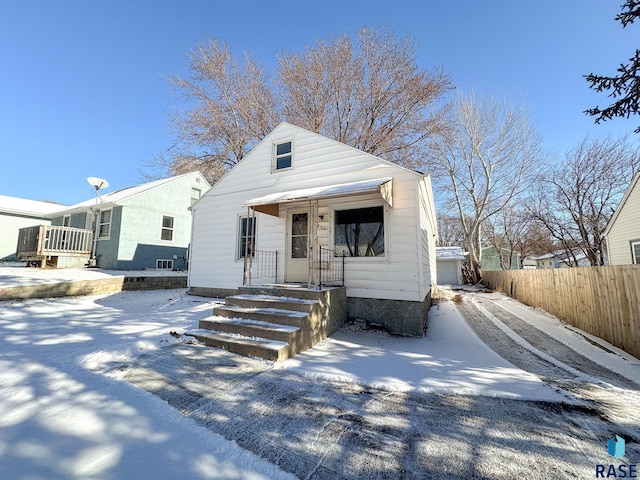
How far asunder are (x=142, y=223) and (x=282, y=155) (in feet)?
30.3

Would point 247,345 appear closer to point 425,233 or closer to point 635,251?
point 425,233

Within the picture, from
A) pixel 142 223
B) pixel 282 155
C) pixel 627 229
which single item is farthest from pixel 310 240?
pixel 627 229

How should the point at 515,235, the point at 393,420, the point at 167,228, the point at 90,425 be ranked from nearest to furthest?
the point at 90,425
the point at 393,420
the point at 167,228
the point at 515,235

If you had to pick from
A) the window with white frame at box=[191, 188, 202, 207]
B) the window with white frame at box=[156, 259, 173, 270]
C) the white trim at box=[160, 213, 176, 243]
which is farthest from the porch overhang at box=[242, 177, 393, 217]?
the window with white frame at box=[191, 188, 202, 207]

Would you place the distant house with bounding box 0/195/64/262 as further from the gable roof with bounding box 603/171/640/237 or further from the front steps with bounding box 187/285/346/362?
the gable roof with bounding box 603/171/640/237

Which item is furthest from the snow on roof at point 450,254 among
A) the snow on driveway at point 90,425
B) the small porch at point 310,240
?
the snow on driveway at point 90,425

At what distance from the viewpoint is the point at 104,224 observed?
41.8 feet

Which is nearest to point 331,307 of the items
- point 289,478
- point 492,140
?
point 289,478

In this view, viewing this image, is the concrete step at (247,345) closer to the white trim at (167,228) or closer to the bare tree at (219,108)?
the white trim at (167,228)

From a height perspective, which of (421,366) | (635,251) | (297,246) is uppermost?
(635,251)

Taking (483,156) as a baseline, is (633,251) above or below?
below

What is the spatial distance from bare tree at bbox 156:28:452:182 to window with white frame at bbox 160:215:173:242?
12.5 feet

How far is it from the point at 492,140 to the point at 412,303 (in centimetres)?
1978

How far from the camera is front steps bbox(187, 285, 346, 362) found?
4.13 m
